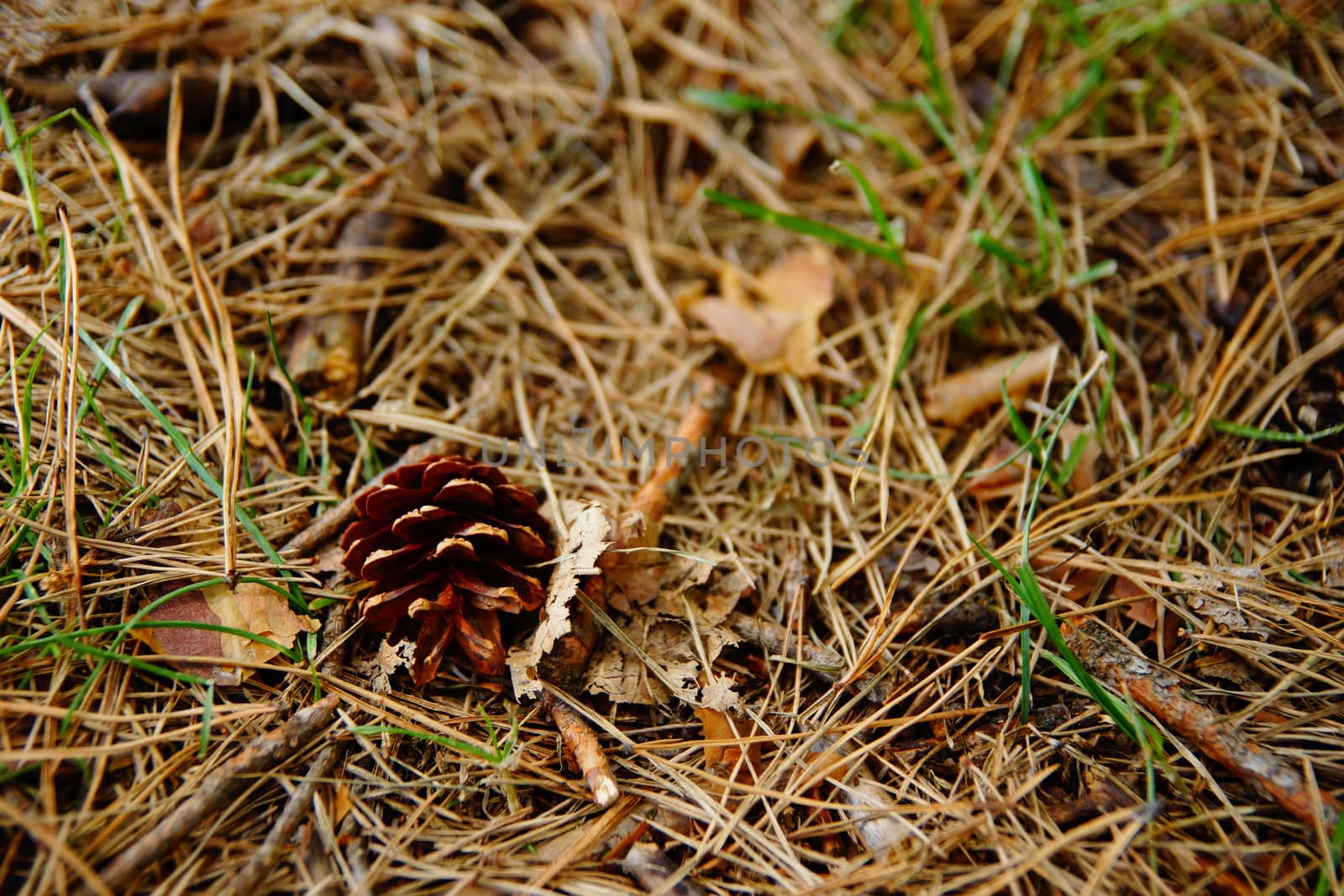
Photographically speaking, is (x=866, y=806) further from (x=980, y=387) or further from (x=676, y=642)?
(x=980, y=387)

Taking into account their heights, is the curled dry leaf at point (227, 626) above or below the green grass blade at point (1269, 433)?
below

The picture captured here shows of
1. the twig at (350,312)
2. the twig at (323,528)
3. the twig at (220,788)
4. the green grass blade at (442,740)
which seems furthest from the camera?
the twig at (350,312)

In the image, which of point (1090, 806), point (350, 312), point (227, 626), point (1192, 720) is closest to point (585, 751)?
point (227, 626)

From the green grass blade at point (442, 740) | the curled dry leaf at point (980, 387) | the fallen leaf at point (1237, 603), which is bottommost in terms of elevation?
the green grass blade at point (442, 740)

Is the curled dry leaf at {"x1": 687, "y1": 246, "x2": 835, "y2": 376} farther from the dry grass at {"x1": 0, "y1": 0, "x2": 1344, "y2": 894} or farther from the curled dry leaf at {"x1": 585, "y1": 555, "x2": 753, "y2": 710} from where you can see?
the curled dry leaf at {"x1": 585, "y1": 555, "x2": 753, "y2": 710}

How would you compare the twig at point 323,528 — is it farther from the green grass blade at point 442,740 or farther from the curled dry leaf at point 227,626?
the green grass blade at point 442,740

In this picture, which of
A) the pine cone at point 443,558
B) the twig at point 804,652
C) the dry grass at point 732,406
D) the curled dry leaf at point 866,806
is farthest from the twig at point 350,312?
the curled dry leaf at point 866,806
